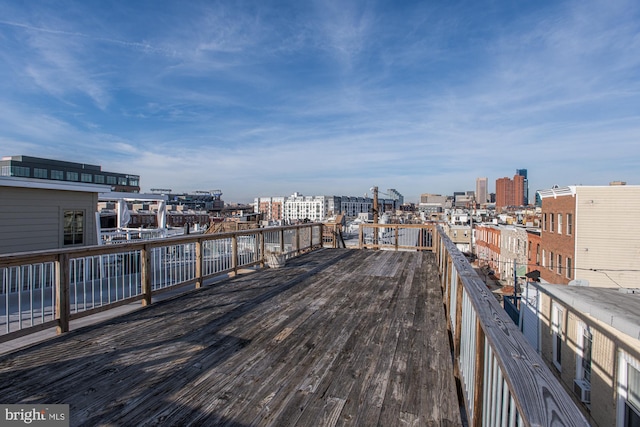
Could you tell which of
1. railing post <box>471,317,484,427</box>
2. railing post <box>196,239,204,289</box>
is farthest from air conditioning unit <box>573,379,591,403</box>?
railing post <box>196,239,204,289</box>

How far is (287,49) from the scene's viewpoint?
13758 millimetres

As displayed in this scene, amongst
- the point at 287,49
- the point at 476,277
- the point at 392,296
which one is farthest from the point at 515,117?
the point at 476,277

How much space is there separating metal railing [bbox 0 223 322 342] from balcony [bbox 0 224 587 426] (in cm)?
3

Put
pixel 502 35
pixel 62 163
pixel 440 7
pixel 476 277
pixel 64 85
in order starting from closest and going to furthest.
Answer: pixel 476 277
pixel 440 7
pixel 502 35
pixel 64 85
pixel 62 163

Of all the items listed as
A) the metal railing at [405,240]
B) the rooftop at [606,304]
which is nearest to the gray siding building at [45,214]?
the metal railing at [405,240]

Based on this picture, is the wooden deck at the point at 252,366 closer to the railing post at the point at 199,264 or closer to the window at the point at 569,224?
the railing post at the point at 199,264

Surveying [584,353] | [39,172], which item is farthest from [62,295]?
[39,172]

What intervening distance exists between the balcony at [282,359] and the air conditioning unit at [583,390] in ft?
13.2

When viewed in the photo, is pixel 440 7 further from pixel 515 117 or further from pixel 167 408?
pixel 167 408

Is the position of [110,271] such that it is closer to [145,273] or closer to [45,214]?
[145,273]

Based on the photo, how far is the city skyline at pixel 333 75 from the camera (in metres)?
10.4

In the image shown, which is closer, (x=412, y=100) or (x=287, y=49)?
(x=287, y=49)

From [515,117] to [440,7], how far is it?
10.7 meters

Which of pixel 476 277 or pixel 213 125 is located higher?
pixel 213 125
